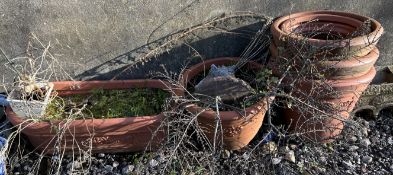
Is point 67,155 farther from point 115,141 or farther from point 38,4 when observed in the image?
point 38,4

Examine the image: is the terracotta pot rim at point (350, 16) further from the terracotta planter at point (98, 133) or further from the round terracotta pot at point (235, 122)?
the terracotta planter at point (98, 133)

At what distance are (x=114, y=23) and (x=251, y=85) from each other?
3.66 ft

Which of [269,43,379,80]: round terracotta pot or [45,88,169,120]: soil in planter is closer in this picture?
[269,43,379,80]: round terracotta pot

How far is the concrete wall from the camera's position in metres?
2.69

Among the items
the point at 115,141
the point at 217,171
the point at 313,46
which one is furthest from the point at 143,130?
the point at 313,46

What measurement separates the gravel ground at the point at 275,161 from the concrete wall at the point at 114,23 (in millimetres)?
711

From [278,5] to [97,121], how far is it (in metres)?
1.60

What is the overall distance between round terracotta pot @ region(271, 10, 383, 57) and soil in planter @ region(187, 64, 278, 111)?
251 millimetres

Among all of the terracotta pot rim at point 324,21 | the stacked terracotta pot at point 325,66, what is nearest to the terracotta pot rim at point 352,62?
the stacked terracotta pot at point 325,66

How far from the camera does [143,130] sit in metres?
2.58

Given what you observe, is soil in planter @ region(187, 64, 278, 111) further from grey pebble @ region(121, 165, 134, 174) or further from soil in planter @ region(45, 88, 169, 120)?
grey pebble @ region(121, 165, 134, 174)

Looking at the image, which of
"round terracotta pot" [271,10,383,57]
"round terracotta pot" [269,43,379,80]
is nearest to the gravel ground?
"round terracotta pot" [269,43,379,80]

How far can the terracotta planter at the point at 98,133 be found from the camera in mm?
2490

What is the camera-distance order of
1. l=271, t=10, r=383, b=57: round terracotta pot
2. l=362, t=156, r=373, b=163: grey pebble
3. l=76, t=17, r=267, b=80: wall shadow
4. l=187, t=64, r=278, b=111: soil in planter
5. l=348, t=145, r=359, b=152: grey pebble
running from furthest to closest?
l=76, t=17, r=267, b=80: wall shadow, l=348, t=145, r=359, b=152: grey pebble, l=362, t=156, r=373, b=163: grey pebble, l=187, t=64, r=278, b=111: soil in planter, l=271, t=10, r=383, b=57: round terracotta pot
